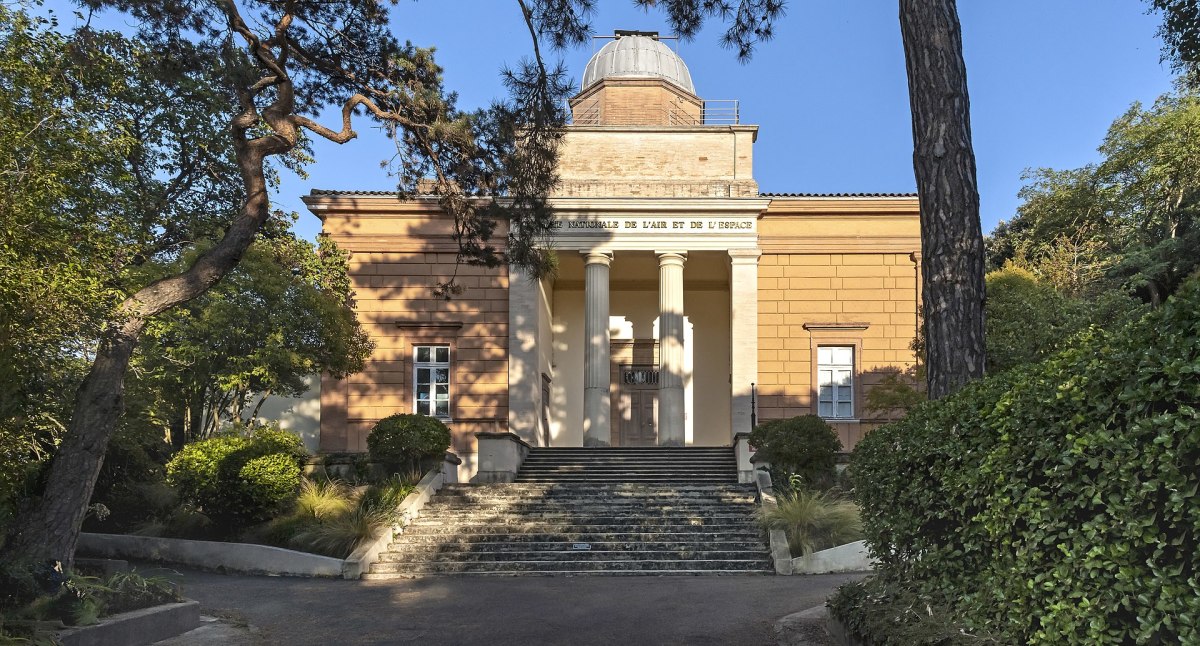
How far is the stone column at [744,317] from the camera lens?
2316 cm

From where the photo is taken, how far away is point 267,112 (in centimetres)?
1001

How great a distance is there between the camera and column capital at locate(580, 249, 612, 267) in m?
23.2

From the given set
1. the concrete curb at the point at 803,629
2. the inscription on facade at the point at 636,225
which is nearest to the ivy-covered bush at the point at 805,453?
the inscription on facade at the point at 636,225

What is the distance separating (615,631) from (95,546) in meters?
10.7

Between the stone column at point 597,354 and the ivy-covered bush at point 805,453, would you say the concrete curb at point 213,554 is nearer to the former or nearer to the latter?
the ivy-covered bush at point 805,453

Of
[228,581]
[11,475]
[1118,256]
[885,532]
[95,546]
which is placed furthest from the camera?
[1118,256]

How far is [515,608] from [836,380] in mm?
15461

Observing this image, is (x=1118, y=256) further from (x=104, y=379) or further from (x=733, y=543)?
(x=104, y=379)

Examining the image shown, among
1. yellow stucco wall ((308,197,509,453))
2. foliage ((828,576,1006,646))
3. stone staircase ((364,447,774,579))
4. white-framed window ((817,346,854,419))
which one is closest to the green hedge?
foliage ((828,576,1006,646))

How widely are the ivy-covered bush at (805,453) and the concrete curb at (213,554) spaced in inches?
311

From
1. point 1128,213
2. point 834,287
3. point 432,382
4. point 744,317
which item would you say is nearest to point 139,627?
point 432,382

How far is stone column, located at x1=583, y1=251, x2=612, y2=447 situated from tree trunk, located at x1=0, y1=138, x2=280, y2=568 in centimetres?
1397

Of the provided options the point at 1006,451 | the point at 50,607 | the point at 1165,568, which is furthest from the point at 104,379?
Answer: the point at 1165,568

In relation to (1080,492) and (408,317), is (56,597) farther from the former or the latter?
(408,317)
